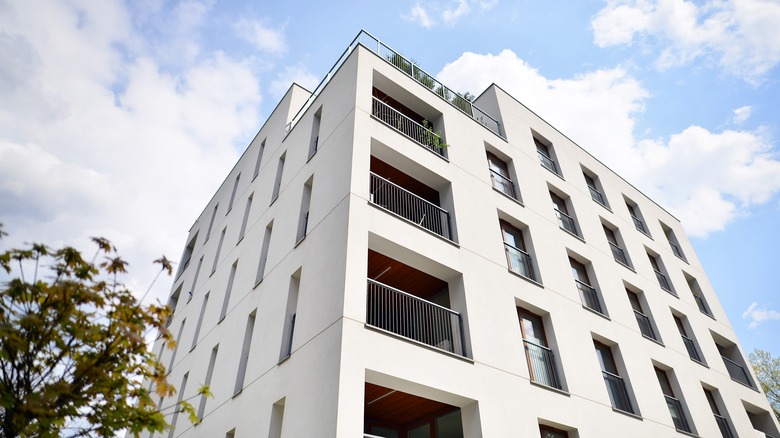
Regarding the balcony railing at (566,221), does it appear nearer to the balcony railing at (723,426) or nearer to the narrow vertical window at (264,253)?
the balcony railing at (723,426)

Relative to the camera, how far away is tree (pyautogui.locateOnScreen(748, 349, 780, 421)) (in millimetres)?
26344

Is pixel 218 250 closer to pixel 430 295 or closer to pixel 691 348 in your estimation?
pixel 430 295

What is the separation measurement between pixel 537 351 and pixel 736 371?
13367 millimetres

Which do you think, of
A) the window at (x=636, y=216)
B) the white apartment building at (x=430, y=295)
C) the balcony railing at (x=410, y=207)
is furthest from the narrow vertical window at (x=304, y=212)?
the window at (x=636, y=216)

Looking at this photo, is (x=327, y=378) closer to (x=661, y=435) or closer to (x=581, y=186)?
(x=661, y=435)

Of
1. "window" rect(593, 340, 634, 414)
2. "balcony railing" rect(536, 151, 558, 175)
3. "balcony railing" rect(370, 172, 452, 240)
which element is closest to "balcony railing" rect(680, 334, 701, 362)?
"window" rect(593, 340, 634, 414)

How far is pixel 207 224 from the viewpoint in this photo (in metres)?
21.1

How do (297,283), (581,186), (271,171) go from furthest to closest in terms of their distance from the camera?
(581,186)
(271,171)
(297,283)

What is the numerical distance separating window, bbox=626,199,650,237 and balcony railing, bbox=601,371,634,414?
31.2 ft

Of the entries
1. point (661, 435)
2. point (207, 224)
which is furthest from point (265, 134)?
point (661, 435)

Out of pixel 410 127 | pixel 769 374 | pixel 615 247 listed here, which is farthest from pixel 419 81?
pixel 769 374

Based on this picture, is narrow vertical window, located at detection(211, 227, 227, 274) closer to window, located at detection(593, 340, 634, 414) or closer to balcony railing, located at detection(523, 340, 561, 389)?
balcony railing, located at detection(523, 340, 561, 389)

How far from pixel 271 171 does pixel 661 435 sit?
13.9m

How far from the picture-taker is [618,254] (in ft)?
56.5
